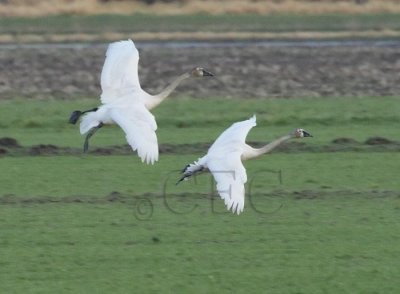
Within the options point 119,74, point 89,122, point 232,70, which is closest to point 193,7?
point 232,70

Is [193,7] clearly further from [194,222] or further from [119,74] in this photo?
[194,222]

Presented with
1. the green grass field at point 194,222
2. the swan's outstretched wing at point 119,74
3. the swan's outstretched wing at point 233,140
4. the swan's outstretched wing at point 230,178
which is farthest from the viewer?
the swan's outstretched wing at point 119,74

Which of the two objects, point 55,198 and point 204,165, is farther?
point 55,198

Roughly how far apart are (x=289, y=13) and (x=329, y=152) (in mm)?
33647

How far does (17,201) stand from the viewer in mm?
14305

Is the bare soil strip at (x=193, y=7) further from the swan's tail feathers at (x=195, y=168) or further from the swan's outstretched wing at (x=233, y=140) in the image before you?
the swan's tail feathers at (x=195, y=168)

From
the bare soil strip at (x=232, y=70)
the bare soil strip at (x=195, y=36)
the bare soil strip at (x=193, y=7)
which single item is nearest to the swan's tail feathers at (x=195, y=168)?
the bare soil strip at (x=232, y=70)

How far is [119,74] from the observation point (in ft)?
46.4

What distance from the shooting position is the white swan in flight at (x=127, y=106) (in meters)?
12.0

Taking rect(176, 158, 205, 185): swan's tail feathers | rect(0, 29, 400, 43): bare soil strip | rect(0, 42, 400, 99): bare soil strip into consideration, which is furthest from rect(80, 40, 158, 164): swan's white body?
rect(0, 29, 400, 43): bare soil strip

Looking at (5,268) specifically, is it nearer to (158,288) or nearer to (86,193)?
(158,288)

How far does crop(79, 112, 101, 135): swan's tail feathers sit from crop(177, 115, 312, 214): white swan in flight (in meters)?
1.12

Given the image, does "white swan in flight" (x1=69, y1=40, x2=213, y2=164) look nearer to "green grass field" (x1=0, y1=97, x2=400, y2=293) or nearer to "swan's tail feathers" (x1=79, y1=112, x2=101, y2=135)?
"swan's tail feathers" (x1=79, y1=112, x2=101, y2=135)

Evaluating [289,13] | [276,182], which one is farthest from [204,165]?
[289,13]
